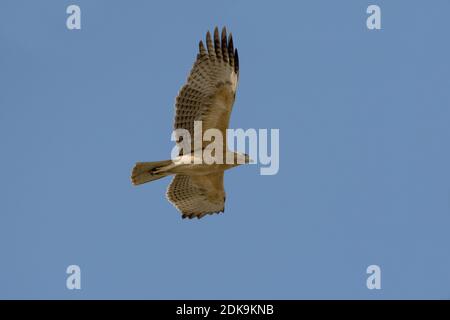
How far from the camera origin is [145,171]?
1252 centimetres

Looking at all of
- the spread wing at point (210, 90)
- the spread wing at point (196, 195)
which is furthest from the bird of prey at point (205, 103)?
the spread wing at point (196, 195)

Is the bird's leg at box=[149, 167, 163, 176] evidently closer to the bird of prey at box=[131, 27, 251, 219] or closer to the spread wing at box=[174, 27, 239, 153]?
the bird of prey at box=[131, 27, 251, 219]

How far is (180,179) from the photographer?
13.7m

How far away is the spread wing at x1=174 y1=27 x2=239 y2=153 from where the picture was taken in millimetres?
12547

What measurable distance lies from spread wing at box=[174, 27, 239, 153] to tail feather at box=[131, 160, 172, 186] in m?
0.48

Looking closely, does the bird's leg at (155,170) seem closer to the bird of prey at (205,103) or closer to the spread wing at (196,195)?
the bird of prey at (205,103)

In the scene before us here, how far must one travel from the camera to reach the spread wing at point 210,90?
41.2ft

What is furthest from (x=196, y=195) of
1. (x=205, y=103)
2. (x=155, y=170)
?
(x=205, y=103)
